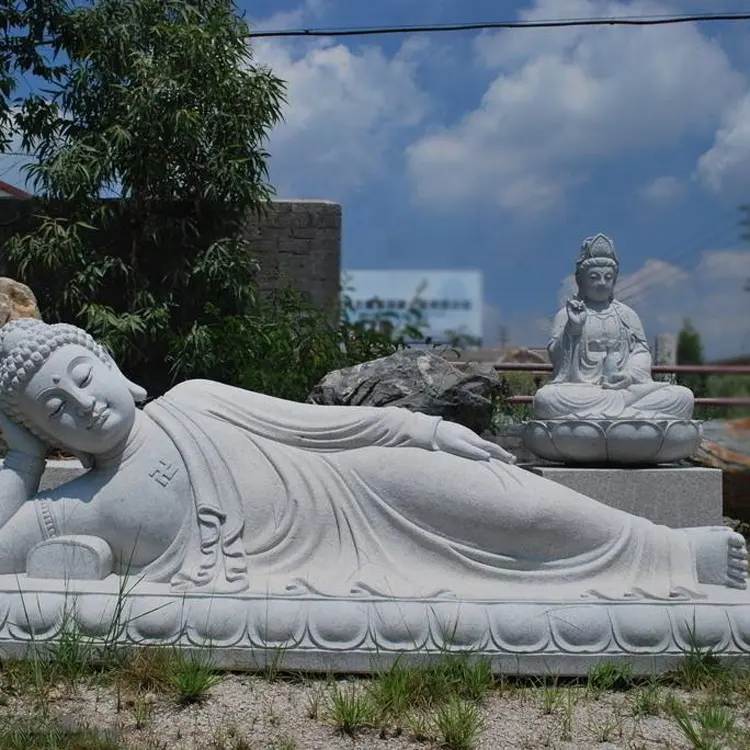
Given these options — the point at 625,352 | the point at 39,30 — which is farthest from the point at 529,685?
the point at 39,30

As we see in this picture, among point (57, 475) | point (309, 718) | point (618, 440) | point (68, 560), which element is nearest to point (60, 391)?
point (68, 560)

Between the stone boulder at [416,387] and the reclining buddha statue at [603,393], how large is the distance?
1.86 feet

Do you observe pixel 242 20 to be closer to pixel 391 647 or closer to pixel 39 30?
pixel 39 30

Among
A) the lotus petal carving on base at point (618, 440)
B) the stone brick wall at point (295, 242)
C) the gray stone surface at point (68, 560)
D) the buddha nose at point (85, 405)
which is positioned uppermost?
the stone brick wall at point (295, 242)

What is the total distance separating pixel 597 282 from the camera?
5.22 m

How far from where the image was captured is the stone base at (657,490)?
15.8ft

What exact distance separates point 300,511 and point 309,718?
622mm

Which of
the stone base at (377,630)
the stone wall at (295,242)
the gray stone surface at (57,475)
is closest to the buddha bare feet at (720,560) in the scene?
the stone base at (377,630)

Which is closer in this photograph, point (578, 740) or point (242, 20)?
point (578, 740)

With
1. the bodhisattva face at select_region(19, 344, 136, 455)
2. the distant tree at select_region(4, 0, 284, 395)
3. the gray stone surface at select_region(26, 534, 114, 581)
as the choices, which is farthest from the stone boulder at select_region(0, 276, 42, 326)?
the gray stone surface at select_region(26, 534, 114, 581)

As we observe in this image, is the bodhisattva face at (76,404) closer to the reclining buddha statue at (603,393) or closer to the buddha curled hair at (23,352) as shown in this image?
the buddha curled hair at (23,352)

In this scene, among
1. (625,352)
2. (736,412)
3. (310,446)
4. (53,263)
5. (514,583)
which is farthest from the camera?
(53,263)

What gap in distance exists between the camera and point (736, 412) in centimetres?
78

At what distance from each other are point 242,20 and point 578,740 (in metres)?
6.55
